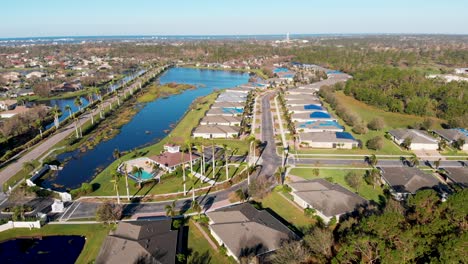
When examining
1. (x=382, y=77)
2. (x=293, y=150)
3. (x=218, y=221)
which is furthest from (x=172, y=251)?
(x=382, y=77)

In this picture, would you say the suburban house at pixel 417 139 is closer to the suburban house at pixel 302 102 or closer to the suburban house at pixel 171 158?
the suburban house at pixel 302 102

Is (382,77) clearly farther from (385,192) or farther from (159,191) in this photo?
(159,191)

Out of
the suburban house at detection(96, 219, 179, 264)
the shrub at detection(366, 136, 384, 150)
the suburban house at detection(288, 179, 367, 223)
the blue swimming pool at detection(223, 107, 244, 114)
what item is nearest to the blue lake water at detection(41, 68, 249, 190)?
the blue swimming pool at detection(223, 107, 244, 114)

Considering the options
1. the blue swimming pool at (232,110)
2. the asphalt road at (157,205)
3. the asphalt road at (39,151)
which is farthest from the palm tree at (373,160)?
the asphalt road at (39,151)

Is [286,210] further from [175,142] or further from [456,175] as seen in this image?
[175,142]

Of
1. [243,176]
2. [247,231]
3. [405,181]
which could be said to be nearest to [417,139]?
[405,181]

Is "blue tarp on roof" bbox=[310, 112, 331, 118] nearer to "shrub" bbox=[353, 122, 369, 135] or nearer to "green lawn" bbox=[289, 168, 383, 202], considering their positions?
"shrub" bbox=[353, 122, 369, 135]
